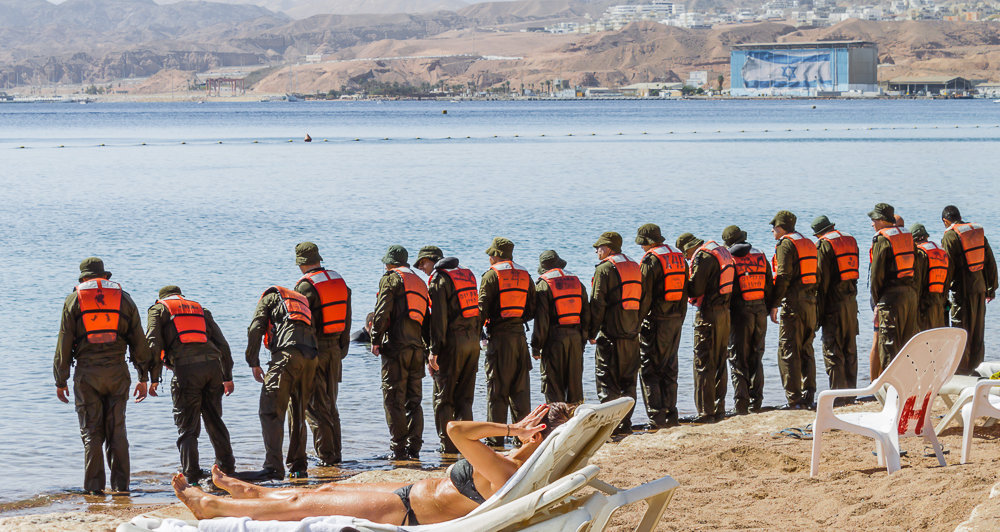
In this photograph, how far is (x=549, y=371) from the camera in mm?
10828

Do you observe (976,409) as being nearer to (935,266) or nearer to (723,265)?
(723,265)

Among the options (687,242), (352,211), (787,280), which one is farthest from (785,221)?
(352,211)

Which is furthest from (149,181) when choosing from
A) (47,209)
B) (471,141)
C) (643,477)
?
(643,477)

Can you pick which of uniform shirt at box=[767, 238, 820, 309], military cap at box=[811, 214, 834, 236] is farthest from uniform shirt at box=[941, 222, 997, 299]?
uniform shirt at box=[767, 238, 820, 309]

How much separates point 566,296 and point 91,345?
405 cm

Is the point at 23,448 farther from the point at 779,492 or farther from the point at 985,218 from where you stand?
the point at 985,218

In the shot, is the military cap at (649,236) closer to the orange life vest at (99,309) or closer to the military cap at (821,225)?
the military cap at (821,225)

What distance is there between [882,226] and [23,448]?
28.9 feet

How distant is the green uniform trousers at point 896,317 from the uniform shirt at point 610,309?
2865mm

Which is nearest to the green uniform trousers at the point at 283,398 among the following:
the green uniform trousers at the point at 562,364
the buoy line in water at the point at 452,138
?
the green uniform trousers at the point at 562,364

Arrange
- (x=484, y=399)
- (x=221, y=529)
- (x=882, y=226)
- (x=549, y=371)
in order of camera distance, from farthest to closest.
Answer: (x=484, y=399), (x=882, y=226), (x=549, y=371), (x=221, y=529)

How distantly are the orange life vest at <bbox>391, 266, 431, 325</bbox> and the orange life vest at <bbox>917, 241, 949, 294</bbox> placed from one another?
531cm

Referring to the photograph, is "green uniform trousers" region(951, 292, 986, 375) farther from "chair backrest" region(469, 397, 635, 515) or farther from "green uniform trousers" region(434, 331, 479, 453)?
"chair backrest" region(469, 397, 635, 515)

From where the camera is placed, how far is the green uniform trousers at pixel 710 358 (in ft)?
37.6
